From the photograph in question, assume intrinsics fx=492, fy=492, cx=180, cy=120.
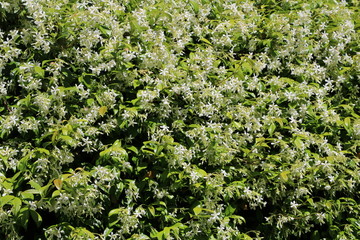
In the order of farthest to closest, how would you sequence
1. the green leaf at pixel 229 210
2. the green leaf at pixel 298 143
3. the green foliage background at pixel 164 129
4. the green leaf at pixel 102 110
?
the green leaf at pixel 298 143, the green leaf at pixel 229 210, the green leaf at pixel 102 110, the green foliage background at pixel 164 129

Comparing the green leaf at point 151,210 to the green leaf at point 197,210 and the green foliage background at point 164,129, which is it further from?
the green leaf at point 197,210

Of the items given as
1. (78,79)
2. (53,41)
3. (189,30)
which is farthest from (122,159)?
(189,30)

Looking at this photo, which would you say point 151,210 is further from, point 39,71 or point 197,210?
point 39,71

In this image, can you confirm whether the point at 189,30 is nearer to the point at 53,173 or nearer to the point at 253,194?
the point at 253,194

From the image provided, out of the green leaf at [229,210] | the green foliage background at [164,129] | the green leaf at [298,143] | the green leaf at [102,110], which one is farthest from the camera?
the green leaf at [298,143]

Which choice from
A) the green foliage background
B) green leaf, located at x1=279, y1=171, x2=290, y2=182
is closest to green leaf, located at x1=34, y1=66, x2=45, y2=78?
the green foliage background

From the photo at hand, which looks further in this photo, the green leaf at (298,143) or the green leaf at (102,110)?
the green leaf at (298,143)

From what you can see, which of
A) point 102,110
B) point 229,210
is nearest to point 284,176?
point 229,210

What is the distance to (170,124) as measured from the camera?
3.40 metres

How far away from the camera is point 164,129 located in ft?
10.5

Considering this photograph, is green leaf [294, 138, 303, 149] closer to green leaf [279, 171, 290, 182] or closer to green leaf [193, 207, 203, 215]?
green leaf [279, 171, 290, 182]

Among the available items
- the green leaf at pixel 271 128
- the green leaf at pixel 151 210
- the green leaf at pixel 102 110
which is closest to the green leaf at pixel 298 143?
the green leaf at pixel 271 128

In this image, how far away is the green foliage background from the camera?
2984mm

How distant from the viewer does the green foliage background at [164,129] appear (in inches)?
117
